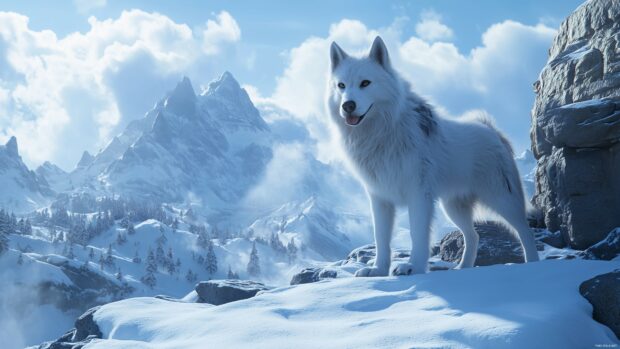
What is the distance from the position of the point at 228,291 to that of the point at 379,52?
204 inches

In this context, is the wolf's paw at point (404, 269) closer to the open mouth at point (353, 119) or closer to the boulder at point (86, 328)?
the open mouth at point (353, 119)

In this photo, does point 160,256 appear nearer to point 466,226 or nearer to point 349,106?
point 466,226

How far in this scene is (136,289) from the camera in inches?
5241

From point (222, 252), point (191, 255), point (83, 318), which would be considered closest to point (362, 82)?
point (83, 318)

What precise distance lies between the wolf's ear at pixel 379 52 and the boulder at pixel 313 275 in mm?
4474

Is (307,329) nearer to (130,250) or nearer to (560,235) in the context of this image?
(560,235)

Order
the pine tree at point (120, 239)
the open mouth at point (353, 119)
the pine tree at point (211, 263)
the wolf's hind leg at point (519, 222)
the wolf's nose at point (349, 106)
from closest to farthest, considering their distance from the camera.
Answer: the wolf's nose at point (349, 106) → the open mouth at point (353, 119) → the wolf's hind leg at point (519, 222) → the pine tree at point (211, 263) → the pine tree at point (120, 239)

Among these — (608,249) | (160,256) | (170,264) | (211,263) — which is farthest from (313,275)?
(211,263)

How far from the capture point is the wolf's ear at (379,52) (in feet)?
24.3

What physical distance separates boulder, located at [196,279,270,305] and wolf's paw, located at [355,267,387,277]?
8.30ft

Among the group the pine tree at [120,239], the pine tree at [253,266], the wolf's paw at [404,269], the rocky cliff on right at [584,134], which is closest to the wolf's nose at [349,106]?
the wolf's paw at [404,269]

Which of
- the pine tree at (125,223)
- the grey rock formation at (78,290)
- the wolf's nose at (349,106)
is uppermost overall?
the pine tree at (125,223)

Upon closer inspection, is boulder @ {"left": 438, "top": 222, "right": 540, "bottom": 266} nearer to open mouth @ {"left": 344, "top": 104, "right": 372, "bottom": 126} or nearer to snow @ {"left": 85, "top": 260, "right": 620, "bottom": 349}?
snow @ {"left": 85, "top": 260, "right": 620, "bottom": 349}

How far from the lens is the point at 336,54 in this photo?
7.62 metres
